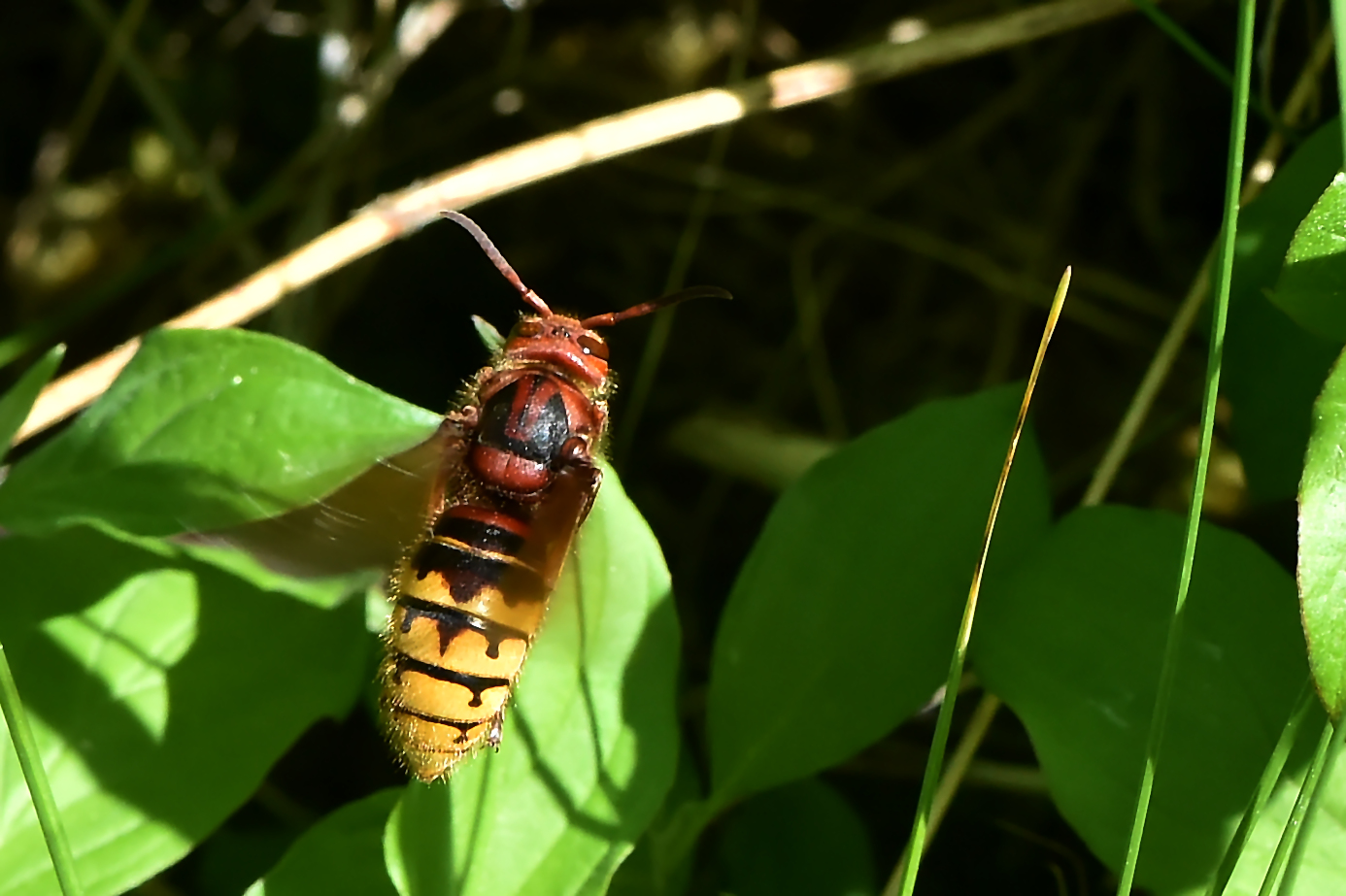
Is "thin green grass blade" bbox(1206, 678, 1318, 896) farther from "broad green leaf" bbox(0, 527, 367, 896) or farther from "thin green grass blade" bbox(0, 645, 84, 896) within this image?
"thin green grass blade" bbox(0, 645, 84, 896)

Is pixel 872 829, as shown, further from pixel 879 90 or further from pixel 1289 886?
pixel 879 90

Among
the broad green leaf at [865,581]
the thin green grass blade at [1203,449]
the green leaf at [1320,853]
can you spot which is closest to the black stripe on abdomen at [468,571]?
the broad green leaf at [865,581]

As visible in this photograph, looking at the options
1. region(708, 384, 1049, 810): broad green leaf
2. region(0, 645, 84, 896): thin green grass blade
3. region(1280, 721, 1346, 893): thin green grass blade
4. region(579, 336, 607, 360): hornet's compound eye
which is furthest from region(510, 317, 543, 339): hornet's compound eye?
region(1280, 721, 1346, 893): thin green grass blade

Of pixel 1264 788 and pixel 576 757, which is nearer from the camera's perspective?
pixel 1264 788

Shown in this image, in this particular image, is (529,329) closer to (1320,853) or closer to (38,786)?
(38,786)

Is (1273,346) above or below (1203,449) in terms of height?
above

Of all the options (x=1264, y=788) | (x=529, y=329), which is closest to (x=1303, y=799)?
(x=1264, y=788)
